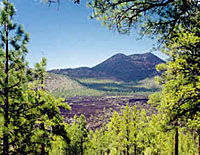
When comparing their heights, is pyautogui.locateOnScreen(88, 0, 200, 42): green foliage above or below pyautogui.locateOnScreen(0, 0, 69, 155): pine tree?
above

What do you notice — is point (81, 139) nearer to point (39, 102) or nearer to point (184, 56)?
point (39, 102)

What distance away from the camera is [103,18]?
5.56 m

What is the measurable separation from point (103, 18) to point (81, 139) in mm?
17567

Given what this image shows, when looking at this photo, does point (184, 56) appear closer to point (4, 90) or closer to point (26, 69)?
point (26, 69)

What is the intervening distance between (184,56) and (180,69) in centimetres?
51

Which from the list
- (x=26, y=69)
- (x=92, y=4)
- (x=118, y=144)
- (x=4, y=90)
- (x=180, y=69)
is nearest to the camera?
(x=92, y=4)

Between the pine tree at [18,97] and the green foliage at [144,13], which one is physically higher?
the green foliage at [144,13]

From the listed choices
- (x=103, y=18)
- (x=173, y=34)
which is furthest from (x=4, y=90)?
(x=173, y=34)

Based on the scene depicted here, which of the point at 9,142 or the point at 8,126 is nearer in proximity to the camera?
the point at 8,126

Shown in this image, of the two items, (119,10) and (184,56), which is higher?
(119,10)

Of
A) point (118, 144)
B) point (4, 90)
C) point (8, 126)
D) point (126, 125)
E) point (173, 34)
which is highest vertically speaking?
point (173, 34)

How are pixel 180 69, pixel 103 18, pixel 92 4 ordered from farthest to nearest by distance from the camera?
pixel 180 69 < pixel 103 18 < pixel 92 4

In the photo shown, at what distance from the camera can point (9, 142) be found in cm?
766

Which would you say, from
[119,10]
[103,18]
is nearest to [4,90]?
[103,18]
